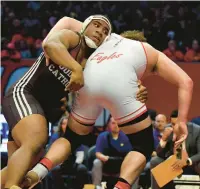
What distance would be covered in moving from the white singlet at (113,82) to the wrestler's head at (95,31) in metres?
0.05

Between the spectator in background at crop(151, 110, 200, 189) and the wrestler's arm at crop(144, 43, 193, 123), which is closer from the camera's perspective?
the wrestler's arm at crop(144, 43, 193, 123)

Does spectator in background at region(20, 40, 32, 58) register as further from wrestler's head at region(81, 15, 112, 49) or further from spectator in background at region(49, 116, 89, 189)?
wrestler's head at region(81, 15, 112, 49)

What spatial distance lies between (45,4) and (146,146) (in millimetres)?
8806

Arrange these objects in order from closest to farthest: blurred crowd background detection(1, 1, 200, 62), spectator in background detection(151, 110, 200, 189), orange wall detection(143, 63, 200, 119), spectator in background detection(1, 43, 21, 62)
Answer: spectator in background detection(151, 110, 200, 189)
orange wall detection(143, 63, 200, 119)
spectator in background detection(1, 43, 21, 62)
blurred crowd background detection(1, 1, 200, 62)

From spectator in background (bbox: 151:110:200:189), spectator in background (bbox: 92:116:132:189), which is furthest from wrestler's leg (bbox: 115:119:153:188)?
spectator in background (bbox: 92:116:132:189)

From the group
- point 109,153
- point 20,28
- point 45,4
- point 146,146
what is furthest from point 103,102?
point 45,4

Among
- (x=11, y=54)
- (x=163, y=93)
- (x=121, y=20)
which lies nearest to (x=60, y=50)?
(x=163, y=93)

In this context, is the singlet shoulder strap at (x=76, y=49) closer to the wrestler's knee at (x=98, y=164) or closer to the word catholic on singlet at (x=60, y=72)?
the word catholic on singlet at (x=60, y=72)

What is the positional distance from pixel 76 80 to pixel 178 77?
2.39 feet

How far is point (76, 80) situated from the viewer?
359 centimetres

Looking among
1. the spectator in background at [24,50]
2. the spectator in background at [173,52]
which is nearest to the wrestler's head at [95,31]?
the spectator in background at [173,52]

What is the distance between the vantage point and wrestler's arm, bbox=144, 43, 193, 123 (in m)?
3.86

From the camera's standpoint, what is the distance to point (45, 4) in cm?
1227

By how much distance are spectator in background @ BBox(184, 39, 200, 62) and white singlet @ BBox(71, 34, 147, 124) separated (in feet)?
18.7
